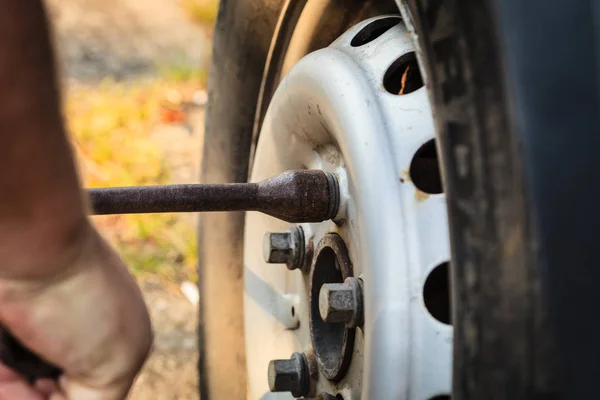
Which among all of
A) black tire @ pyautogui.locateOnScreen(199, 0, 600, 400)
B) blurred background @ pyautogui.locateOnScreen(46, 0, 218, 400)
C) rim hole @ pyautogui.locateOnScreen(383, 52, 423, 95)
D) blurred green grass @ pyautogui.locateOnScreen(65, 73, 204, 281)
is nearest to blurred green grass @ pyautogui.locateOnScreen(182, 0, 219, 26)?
blurred background @ pyautogui.locateOnScreen(46, 0, 218, 400)

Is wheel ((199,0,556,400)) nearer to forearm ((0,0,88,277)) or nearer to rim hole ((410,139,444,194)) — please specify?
rim hole ((410,139,444,194))

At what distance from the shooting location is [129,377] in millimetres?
660

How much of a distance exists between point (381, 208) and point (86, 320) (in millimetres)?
289

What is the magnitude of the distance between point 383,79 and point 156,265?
1.58m

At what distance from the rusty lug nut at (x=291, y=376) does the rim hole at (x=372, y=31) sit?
377 mm

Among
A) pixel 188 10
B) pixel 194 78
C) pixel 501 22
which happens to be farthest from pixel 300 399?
pixel 188 10

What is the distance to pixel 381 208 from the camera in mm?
791

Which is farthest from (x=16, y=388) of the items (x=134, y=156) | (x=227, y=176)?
(x=134, y=156)

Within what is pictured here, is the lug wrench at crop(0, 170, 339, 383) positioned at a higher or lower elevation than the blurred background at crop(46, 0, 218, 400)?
lower

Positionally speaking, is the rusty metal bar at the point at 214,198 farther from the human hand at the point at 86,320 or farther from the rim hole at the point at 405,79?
the human hand at the point at 86,320

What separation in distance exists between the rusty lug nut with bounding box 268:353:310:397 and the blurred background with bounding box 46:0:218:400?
0.91 metres

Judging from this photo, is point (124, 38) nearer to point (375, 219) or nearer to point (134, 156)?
point (134, 156)

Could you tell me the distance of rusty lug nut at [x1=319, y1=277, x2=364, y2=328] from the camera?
0.87m

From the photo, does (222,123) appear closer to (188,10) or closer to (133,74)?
(133,74)
